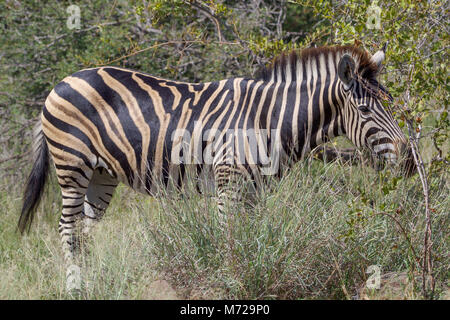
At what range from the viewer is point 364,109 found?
4.51 meters

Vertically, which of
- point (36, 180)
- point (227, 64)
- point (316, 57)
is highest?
point (227, 64)

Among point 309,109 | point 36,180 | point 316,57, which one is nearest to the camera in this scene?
point 309,109

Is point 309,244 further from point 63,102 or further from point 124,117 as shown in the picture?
point 63,102

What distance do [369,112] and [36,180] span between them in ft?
10.1

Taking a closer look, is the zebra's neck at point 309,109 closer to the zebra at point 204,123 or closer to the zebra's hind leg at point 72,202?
the zebra at point 204,123

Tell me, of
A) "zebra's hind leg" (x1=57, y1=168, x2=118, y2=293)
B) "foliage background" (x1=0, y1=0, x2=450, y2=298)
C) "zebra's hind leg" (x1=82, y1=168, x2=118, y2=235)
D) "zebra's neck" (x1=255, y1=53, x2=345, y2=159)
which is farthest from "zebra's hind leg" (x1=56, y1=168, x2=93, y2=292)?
"zebra's neck" (x1=255, y1=53, x2=345, y2=159)

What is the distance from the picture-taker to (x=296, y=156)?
4.83 meters

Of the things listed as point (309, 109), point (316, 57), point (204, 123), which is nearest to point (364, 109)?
point (309, 109)

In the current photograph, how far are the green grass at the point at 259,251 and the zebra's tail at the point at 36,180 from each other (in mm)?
1028

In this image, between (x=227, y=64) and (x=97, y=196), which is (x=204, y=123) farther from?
(x=227, y=64)

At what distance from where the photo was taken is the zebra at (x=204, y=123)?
4.56 meters

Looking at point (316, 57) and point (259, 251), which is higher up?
point (316, 57)
